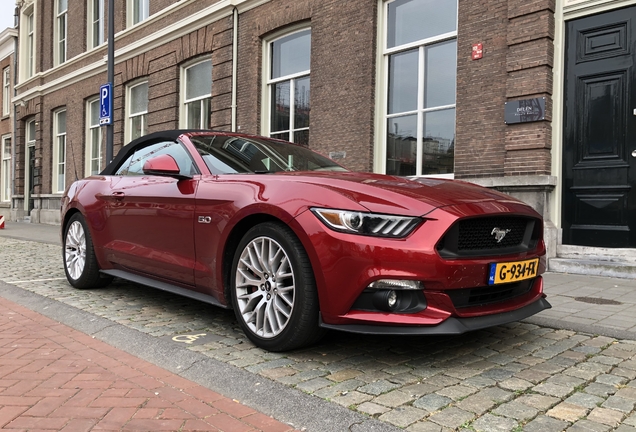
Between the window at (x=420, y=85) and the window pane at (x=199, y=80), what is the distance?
5.69 metres

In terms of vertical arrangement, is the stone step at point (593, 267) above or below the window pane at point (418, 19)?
below

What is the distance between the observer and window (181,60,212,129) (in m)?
13.6

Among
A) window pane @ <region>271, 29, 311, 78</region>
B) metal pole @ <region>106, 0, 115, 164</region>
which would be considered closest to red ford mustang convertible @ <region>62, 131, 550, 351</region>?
metal pole @ <region>106, 0, 115, 164</region>

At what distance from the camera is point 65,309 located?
4566 millimetres

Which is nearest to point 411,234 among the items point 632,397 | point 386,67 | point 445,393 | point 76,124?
point 445,393

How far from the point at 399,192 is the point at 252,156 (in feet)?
5.01

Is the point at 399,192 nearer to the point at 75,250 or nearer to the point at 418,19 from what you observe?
the point at 75,250

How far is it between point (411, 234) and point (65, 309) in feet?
10.7

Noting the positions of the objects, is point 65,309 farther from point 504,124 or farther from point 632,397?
point 504,124

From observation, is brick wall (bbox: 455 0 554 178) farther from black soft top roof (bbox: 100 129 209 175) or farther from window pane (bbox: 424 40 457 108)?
black soft top roof (bbox: 100 129 209 175)

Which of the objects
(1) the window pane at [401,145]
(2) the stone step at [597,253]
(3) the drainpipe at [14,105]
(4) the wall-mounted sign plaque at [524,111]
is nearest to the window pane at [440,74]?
(1) the window pane at [401,145]

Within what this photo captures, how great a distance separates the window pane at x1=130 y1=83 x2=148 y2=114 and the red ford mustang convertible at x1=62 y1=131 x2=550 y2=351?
1266 cm

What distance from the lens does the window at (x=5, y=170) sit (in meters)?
25.4

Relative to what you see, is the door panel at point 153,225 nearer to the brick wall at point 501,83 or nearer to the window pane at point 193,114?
the brick wall at point 501,83
